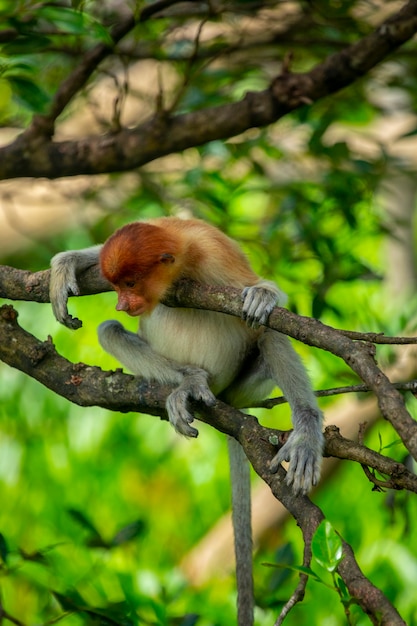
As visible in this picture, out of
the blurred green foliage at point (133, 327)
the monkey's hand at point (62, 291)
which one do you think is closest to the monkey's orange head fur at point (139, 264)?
the monkey's hand at point (62, 291)

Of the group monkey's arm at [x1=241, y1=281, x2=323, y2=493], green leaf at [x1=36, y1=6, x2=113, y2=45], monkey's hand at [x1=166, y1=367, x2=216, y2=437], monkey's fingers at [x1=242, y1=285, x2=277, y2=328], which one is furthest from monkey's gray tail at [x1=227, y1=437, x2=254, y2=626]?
green leaf at [x1=36, y1=6, x2=113, y2=45]

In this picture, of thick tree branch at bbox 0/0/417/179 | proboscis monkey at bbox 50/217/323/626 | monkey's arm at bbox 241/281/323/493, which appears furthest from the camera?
thick tree branch at bbox 0/0/417/179

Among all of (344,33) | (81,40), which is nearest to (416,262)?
(344,33)

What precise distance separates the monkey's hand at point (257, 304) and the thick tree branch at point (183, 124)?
1022 mm

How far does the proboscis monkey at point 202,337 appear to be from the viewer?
2.74 meters

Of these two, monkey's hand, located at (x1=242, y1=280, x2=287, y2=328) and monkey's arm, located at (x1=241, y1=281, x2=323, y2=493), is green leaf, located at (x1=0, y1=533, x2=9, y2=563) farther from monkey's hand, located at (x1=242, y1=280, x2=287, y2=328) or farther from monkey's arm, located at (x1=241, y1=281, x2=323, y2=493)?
monkey's hand, located at (x1=242, y1=280, x2=287, y2=328)

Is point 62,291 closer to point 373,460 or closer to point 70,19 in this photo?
point 70,19

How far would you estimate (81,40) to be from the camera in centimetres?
407

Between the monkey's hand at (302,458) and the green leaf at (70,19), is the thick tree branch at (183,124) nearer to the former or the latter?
the green leaf at (70,19)

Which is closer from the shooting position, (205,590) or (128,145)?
(128,145)

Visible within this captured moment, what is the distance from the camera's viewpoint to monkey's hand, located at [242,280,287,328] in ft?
8.31

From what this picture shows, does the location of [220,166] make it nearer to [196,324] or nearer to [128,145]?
[128,145]

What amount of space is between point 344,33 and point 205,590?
117 inches

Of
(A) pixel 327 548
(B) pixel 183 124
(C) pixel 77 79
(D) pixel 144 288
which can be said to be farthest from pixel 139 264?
(A) pixel 327 548
